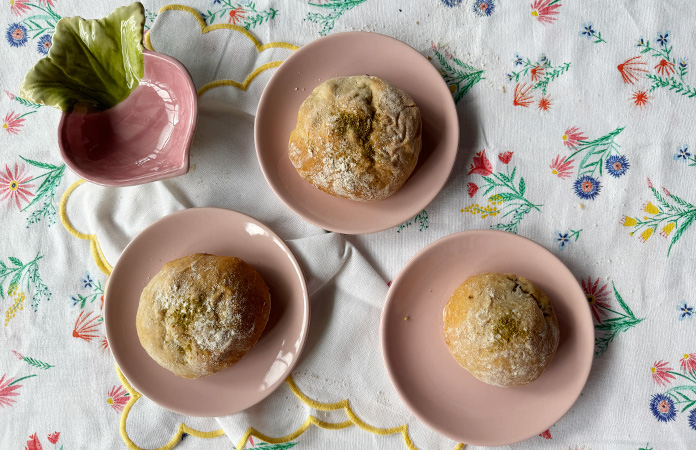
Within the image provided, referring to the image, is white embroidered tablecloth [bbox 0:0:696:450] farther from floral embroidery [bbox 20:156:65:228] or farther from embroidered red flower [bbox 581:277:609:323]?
floral embroidery [bbox 20:156:65:228]

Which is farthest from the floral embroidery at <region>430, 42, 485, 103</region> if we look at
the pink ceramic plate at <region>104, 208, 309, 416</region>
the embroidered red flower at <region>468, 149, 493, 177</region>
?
the pink ceramic plate at <region>104, 208, 309, 416</region>

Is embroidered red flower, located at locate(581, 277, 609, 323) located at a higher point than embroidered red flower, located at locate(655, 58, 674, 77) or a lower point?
lower

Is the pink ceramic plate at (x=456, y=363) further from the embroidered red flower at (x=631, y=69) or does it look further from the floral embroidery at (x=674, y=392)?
the embroidered red flower at (x=631, y=69)

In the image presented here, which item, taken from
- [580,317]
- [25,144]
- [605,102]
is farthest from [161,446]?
[605,102]

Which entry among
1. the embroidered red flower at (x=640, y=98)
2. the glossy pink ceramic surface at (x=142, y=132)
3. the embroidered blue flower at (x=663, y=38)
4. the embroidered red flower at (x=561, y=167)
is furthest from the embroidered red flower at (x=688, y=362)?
the glossy pink ceramic surface at (x=142, y=132)

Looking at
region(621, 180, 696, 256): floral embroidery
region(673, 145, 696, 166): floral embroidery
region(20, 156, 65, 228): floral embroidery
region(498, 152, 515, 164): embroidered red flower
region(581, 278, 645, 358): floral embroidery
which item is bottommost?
region(581, 278, 645, 358): floral embroidery
